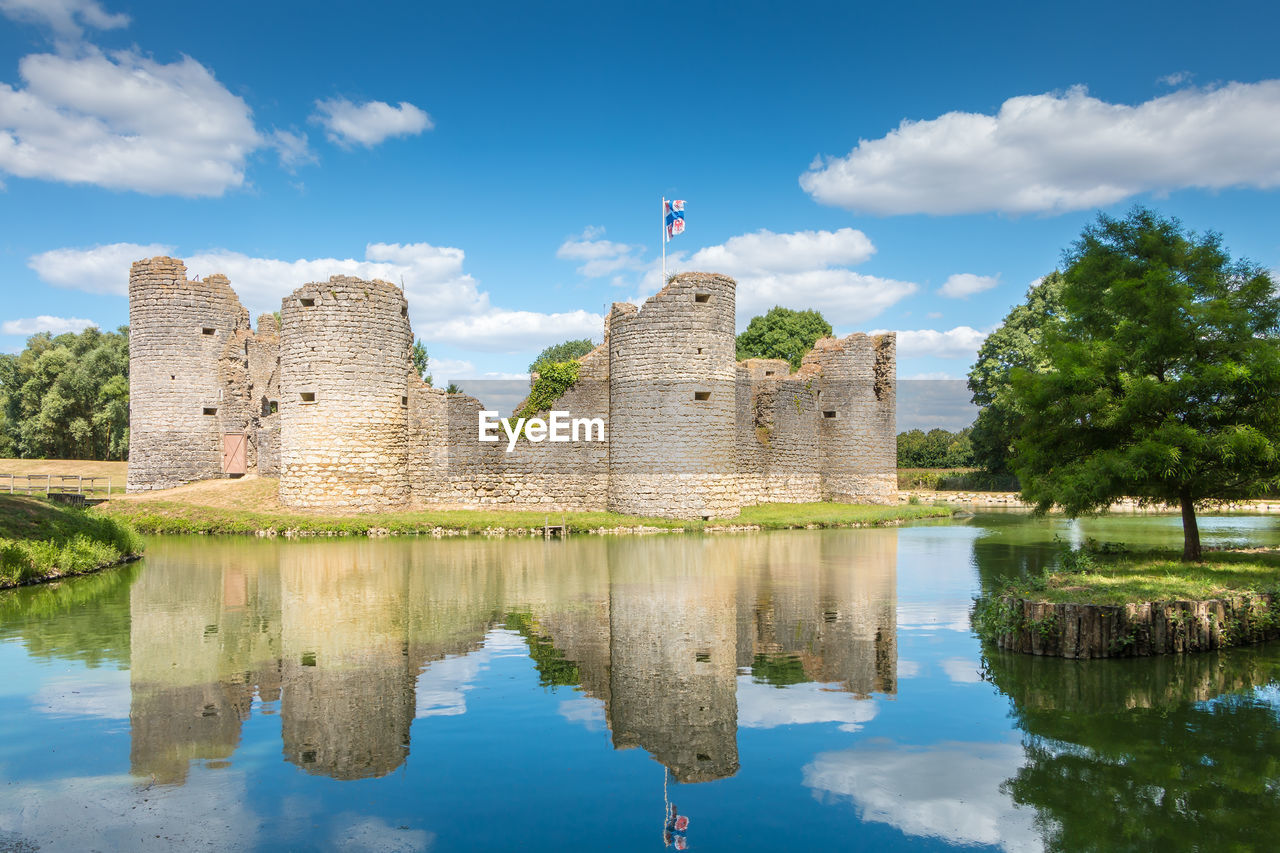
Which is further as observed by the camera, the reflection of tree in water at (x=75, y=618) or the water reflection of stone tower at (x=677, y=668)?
the reflection of tree in water at (x=75, y=618)

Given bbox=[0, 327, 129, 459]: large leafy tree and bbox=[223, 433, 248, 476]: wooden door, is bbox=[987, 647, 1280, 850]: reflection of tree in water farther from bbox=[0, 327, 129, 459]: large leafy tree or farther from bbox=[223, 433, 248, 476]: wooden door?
bbox=[0, 327, 129, 459]: large leafy tree

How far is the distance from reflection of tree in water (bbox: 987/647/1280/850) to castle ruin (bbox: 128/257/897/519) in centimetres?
1755

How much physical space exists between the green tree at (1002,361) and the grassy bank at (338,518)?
14792 millimetres

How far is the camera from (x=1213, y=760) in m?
7.16

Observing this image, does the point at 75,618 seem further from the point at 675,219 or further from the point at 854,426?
the point at 854,426

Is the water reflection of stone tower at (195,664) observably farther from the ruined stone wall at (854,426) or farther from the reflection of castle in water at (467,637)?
the ruined stone wall at (854,426)

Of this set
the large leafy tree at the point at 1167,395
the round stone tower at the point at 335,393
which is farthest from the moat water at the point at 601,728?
the round stone tower at the point at 335,393

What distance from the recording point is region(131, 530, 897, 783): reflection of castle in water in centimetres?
792

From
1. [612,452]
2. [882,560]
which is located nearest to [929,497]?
[612,452]

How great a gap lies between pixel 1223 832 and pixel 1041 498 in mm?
11156

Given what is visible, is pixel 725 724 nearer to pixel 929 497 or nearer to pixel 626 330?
pixel 626 330

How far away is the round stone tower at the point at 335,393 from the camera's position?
88.4 feet

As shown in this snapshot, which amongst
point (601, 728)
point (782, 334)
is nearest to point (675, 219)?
point (601, 728)

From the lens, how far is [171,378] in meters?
32.8
